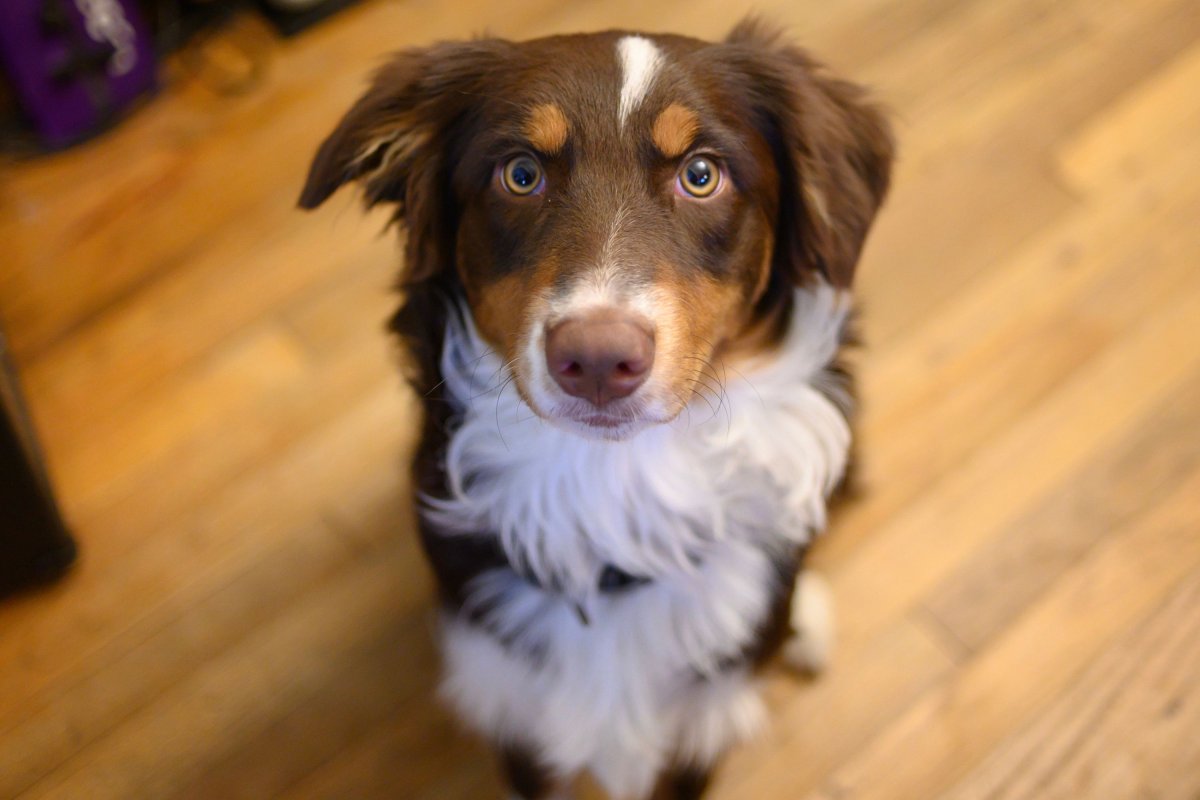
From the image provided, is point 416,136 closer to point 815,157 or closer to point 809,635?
point 815,157

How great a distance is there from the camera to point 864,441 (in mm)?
2164

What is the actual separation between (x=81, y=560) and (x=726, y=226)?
148cm

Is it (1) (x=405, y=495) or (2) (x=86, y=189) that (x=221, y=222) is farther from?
(1) (x=405, y=495)

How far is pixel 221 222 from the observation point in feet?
8.09

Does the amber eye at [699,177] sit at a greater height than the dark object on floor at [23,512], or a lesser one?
greater

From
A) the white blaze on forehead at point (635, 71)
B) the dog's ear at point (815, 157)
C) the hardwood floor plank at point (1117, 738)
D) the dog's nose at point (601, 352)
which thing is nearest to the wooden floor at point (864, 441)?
the hardwood floor plank at point (1117, 738)

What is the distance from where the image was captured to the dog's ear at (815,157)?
1.39 metres

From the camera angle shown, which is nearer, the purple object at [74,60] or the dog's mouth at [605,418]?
the dog's mouth at [605,418]

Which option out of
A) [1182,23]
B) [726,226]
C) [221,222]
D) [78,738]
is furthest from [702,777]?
[1182,23]

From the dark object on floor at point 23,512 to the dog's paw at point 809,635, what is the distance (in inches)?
52.7

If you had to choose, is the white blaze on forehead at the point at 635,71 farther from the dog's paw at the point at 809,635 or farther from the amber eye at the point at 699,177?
the dog's paw at the point at 809,635

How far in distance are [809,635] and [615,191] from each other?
1.00m

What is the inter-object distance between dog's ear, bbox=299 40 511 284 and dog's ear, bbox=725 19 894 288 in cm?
35

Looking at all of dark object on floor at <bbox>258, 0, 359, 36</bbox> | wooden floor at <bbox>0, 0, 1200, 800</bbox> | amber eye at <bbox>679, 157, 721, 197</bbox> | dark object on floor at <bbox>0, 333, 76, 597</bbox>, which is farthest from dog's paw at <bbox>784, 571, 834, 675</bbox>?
dark object on floor at <bbox>258, 0, 359, 36</bbox>
